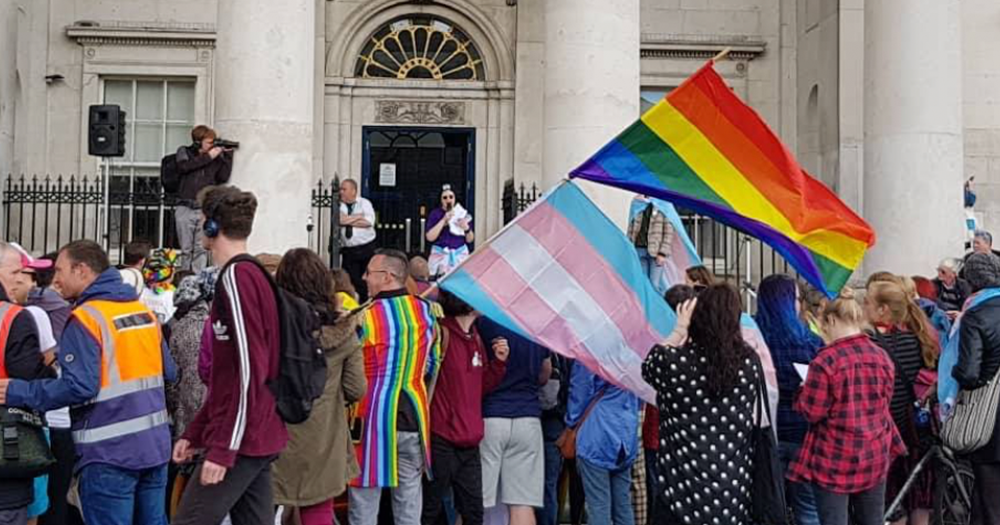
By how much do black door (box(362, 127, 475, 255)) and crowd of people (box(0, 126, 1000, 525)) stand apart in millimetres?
8415

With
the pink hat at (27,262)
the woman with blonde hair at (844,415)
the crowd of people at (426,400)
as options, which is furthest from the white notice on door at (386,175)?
the woman with blonde hair at (844,415)

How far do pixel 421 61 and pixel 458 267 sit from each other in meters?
11.6

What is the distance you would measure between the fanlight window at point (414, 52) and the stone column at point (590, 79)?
547 centimetres

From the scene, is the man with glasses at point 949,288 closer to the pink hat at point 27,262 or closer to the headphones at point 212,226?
the pink hat at point 27,262

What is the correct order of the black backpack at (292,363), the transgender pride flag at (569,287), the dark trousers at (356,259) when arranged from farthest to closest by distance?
the dark trousers at (356,259)
the transgender pride flag at (569,287)
the black backpack at (292,363)

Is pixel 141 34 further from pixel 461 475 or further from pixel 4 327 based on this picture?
pixel 4 327

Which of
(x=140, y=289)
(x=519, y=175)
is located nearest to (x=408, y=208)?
(x=519, y=175)

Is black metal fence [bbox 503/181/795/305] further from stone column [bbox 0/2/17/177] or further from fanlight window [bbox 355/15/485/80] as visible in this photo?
stone column [bbox 0/2/17/177]

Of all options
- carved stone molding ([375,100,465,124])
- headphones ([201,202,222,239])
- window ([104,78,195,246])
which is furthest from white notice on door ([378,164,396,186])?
headphones ([201,202,222,239])

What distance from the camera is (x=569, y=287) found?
346 inches

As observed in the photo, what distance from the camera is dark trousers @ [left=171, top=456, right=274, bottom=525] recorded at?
247 inches

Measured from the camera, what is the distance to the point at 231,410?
20.6ft

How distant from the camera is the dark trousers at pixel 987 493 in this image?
931cm

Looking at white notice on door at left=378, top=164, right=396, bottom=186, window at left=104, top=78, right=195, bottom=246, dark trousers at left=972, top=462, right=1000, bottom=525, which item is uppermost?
window at left=104, top=78, right=195, bottom=246
